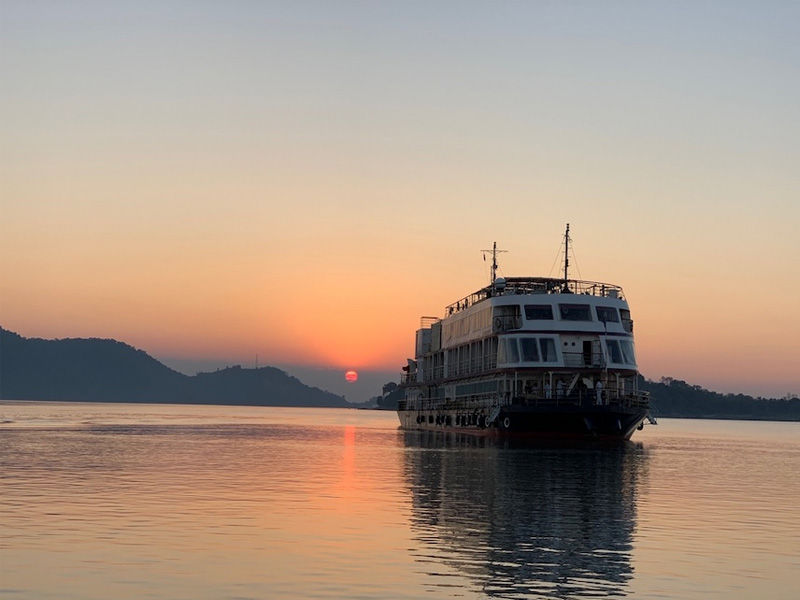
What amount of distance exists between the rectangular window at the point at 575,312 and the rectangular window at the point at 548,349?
2.15 meters

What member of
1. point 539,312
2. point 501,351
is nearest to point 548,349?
point 539,312

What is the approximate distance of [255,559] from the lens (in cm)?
2309

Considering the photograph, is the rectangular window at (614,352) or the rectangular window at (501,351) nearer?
the rectangular window at (614,352)

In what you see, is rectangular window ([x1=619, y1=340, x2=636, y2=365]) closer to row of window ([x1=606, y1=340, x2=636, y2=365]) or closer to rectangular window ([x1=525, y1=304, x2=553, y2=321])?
row of window ([x1=606, y1=340, x2=636, y2=365])

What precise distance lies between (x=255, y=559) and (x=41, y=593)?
508 cm

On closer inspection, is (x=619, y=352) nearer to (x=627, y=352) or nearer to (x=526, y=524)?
(x=627, y=352)

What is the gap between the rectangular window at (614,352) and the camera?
261 ft

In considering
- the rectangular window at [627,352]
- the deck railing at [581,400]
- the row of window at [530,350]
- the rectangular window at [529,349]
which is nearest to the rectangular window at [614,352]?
the rectangular window at [627,352]

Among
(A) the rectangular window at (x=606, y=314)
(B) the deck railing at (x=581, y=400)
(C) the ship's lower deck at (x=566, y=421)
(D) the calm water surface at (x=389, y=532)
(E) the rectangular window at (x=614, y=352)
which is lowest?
(D) the calm water surface at (x=389, y=532)

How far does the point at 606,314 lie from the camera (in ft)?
266

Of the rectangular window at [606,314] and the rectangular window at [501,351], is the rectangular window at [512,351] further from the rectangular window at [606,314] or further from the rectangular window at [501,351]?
the rectangular window at [606,314]

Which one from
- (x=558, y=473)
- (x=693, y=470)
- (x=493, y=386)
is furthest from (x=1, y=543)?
(x=493, y=386)

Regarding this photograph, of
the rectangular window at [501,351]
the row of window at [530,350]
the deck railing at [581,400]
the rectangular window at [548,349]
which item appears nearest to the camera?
the deck railing at [581,400]

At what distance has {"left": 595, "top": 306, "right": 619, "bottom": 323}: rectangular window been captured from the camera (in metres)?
80.8
